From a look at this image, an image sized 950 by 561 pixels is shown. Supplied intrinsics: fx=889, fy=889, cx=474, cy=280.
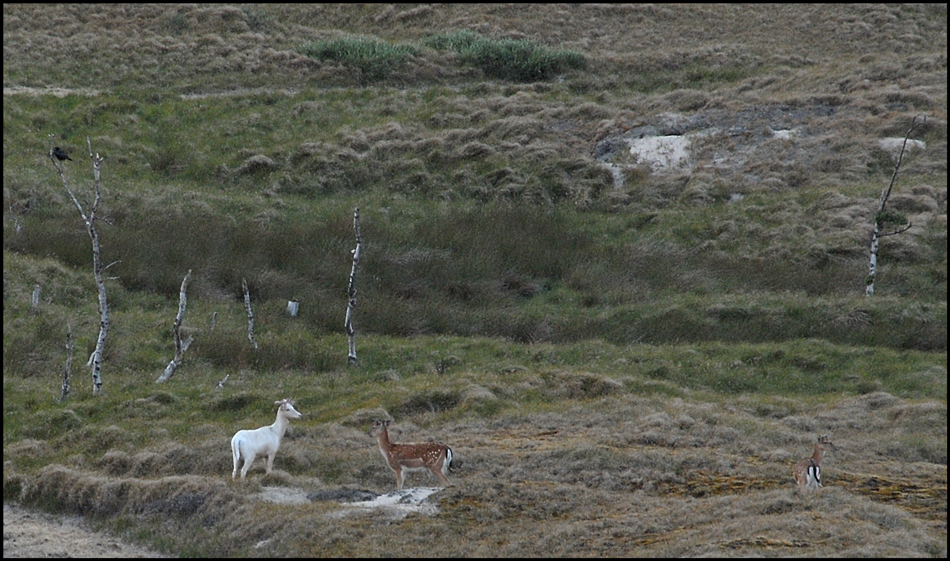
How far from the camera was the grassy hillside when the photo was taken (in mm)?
13719

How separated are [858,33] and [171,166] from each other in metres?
46.2

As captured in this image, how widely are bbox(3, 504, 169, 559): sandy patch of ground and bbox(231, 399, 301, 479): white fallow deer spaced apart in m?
2.13

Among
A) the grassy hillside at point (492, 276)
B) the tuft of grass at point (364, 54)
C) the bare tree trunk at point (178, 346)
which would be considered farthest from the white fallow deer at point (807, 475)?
the tuft of grass at point (364, 54)

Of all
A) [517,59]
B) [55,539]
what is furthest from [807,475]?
[517,59]

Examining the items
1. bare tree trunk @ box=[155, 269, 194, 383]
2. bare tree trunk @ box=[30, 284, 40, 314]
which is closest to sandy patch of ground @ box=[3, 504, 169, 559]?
bare tree trunk @ box=[155, 269, 194, 383]

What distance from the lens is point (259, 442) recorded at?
568 inches

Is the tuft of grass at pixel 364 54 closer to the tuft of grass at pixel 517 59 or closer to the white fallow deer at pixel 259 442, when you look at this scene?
the tuft of grass at pixel 517 59

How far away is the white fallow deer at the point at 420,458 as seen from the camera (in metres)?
13.5

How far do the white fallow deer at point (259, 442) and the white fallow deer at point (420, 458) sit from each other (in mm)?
2058

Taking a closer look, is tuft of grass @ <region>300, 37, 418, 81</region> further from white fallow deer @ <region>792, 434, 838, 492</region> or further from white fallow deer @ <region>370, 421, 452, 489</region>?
white fallow deer @ <region>792, 434, 838, 492</region>

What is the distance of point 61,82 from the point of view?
46.8 meters

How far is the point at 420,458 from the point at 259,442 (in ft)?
9.18

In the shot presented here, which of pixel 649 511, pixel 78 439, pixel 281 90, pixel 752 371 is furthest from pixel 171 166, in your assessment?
pixel 649 511

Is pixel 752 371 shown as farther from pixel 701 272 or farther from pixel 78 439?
pixel 78 439
